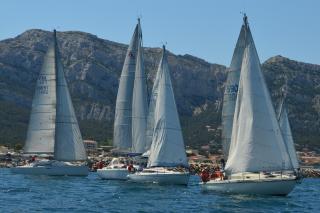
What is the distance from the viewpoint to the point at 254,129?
45500 millimetres

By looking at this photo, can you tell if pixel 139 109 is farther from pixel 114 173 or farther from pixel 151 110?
pixel 114 173

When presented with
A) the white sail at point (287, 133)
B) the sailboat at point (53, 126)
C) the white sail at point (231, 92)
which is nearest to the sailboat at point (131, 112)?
the sailboat at point (53, 126)

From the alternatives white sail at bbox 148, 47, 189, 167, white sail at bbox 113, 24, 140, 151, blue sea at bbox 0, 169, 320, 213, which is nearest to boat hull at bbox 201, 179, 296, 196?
blue sea at bbox 0, 169, 320, 213

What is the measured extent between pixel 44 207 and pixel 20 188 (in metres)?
14.8

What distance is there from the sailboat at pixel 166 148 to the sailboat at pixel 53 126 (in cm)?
1445

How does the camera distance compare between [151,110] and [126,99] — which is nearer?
[151,110]

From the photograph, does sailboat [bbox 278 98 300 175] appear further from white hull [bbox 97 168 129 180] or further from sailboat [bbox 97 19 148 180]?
white hull [bbox 97 168 129 180]

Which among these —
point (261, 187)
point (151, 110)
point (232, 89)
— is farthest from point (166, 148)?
point (261, 187)

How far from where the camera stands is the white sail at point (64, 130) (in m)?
70.6

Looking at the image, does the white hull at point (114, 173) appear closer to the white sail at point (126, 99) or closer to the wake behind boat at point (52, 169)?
the white sail at point (126, 99)

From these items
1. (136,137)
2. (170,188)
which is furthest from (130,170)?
(170,188)

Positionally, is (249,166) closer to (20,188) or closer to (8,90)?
(20,188)

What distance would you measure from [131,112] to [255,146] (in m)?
25.7

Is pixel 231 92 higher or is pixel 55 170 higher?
pixel 231 92
